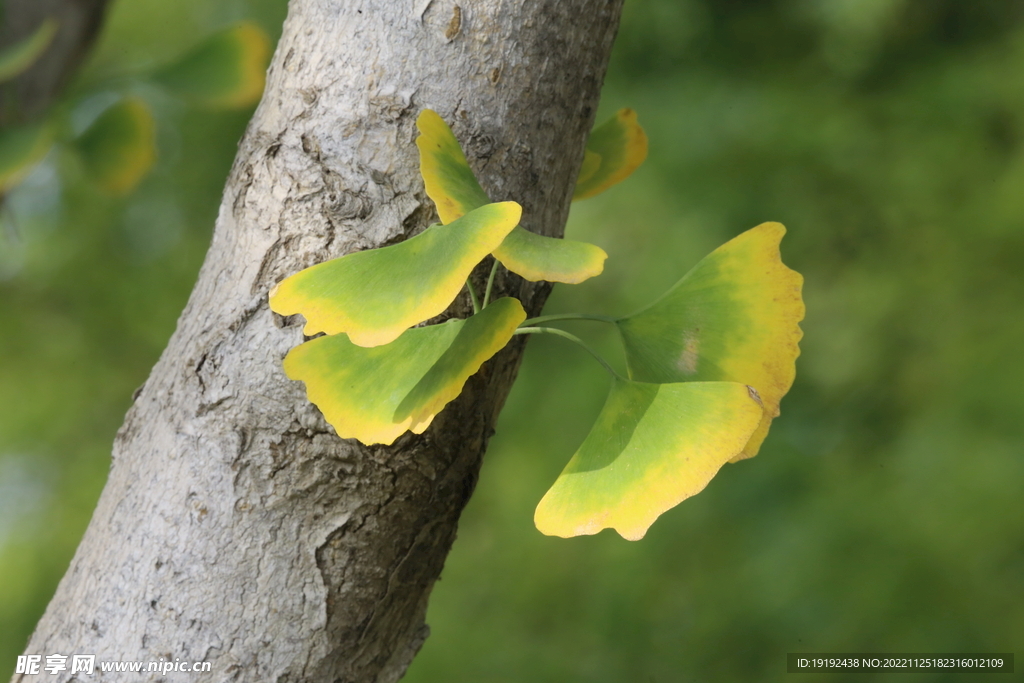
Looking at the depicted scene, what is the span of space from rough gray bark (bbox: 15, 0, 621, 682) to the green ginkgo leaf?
0.12 feet

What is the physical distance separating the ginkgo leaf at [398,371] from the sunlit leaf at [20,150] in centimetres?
65

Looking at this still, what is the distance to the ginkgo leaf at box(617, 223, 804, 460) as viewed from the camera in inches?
14.8

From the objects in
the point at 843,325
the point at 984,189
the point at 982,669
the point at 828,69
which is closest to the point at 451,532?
the point at 982,669

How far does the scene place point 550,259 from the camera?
288mm

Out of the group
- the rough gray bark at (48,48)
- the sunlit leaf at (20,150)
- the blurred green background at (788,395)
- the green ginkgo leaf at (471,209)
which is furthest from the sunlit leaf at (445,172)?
the rough gray bark at (48,48)

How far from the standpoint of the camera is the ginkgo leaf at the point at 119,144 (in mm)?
889

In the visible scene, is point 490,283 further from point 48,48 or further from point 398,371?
point 48,48

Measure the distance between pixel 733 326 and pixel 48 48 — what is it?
114cm

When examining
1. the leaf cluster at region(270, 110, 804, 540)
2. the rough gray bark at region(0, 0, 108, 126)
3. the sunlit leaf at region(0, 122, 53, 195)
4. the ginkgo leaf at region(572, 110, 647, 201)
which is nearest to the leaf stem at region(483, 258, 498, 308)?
the leaf cluster at region(270, 110, 804, 540)

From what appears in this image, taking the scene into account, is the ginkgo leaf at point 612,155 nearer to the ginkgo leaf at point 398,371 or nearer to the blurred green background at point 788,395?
the ginkgo leaf at point 398,371

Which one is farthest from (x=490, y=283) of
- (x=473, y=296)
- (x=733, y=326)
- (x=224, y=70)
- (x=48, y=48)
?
(x=48, y=48)

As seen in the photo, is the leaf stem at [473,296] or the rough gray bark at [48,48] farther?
the rough gray bark at [48,48]

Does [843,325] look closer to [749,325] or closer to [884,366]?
[884,366]

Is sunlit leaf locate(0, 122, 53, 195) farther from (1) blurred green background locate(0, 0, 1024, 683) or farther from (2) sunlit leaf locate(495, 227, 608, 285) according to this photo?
(2) sunlit leaf locate(495, 227, 608, 285)
